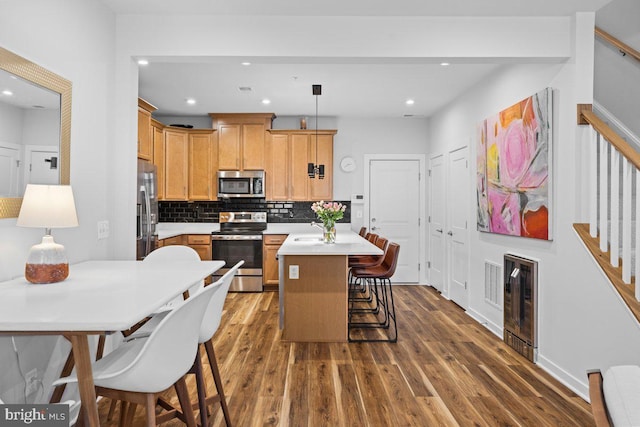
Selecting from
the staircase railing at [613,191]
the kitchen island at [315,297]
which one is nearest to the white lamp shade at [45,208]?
the kitchen island at [315,297]

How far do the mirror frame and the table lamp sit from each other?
11 cm

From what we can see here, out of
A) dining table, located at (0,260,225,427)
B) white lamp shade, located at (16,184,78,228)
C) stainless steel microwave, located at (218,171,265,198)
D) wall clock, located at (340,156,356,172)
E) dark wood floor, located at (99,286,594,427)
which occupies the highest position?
wall clock, located at (340,156,356,172)

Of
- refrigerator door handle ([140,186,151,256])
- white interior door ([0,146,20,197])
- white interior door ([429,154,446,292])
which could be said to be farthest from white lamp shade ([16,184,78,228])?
white interior door ([429,154,446,292])

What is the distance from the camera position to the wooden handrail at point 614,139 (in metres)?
2.25

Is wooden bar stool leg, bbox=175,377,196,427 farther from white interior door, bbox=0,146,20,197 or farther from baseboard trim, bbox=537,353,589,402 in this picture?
baseboard trim, bbox=537,353,589,402

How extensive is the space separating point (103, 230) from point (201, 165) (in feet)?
11.2

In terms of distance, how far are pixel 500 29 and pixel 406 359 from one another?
2625 mm

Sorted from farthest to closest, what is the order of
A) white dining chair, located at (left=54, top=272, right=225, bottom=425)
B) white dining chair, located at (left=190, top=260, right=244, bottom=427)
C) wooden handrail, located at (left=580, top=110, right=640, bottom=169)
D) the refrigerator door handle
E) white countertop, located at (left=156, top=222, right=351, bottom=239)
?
white countertop, located at (left=156, top=222, right=351, bottom=239) < the refrigerator door handle < wooden handrail, located at (left=580, top=110, right=640, bottom=169) < white dining chair, located at (left=190, top=260, right=244, bottom=427) < white dining chair, located at (left=54, top=272, right=225, bottom=425)

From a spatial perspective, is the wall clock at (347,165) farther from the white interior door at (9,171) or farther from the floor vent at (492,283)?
A: the white interior door at (9,171)

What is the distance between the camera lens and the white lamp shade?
1.73 metres

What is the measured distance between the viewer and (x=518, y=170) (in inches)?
135

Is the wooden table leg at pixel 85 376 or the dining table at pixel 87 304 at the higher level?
the dining table at pixel 87 304

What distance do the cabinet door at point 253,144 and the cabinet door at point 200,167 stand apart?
1.72 feet

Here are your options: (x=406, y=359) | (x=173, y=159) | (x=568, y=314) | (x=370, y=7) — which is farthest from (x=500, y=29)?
(x=173, y=159)
